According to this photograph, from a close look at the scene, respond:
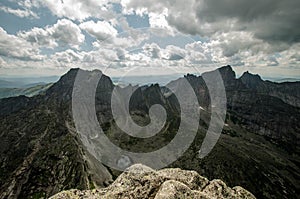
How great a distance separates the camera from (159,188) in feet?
58.6

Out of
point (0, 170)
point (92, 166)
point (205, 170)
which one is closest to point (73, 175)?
point (92, 166)

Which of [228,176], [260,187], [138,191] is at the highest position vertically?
[138,191]

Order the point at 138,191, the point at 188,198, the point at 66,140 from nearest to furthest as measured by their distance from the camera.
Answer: the point at 188,198
the point at 138,191
the point at 66,140

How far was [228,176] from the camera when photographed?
637 ft

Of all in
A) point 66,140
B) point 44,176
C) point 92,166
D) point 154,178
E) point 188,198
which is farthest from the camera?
point 66,140

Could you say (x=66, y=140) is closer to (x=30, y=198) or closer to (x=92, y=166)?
(x=92, y=166)

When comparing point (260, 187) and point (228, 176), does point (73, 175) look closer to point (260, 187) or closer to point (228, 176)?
point (228, 176)

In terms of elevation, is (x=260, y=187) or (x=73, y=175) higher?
(x=73, y=175)

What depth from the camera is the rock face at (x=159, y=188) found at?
1620 centimetres

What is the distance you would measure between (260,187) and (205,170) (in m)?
52.0

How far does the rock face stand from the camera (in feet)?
53.2

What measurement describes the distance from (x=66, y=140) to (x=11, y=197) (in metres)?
60.2

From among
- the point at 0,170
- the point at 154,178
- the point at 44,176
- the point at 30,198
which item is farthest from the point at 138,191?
the point at 0,170

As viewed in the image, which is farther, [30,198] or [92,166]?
[92,166]
